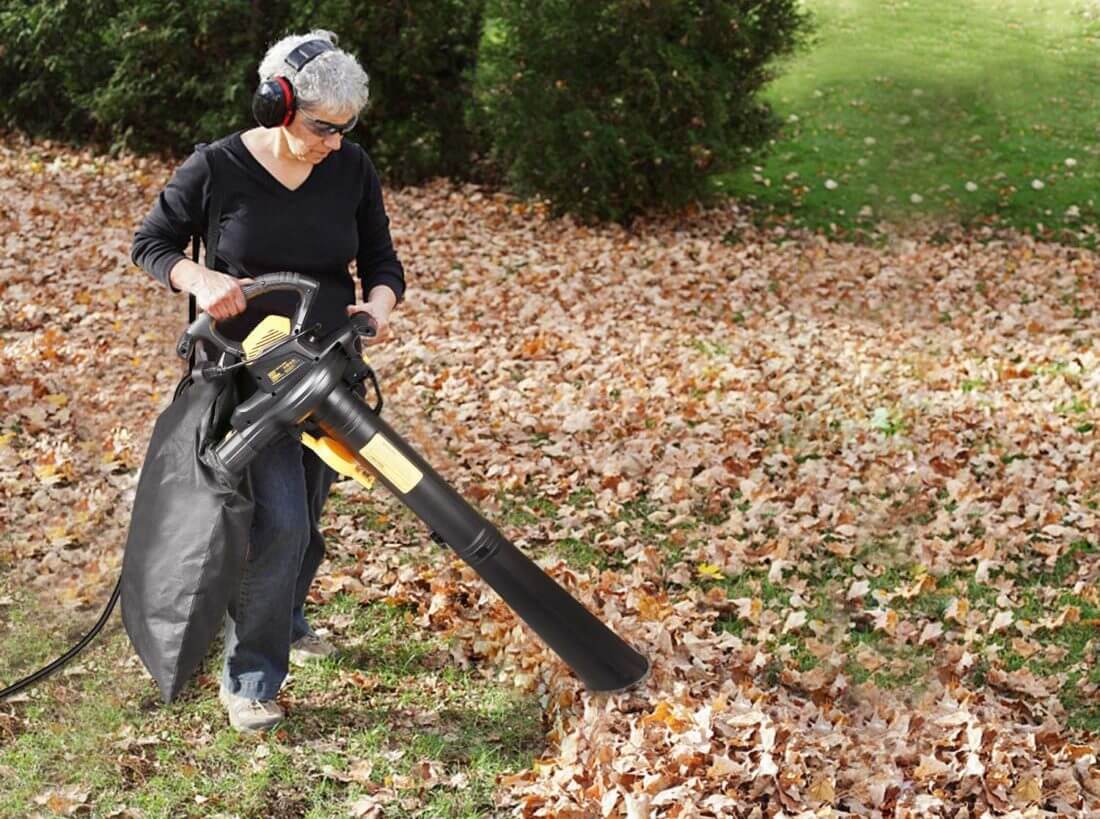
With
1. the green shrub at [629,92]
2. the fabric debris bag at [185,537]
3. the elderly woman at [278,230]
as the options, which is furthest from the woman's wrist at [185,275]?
the green shrub at [629,92]

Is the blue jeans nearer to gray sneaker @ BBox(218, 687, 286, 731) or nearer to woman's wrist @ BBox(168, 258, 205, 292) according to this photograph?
gray sneaker @ BBox(218, 687, 286, 731)

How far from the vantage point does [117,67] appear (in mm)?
12867

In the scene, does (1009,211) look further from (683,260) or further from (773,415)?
(773,415)

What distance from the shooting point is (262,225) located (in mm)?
3328

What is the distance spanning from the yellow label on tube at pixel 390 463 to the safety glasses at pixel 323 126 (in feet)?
2.72

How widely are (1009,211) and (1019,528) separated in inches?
314

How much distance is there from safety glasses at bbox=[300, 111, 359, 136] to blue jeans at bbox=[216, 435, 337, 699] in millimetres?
830

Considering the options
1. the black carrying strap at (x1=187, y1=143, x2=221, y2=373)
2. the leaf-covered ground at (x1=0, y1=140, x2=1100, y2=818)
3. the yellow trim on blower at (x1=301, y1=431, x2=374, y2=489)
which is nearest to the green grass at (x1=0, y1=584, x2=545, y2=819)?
the leaf-covered ground at (x1=0, y1=140, x2=1100, y2=818)

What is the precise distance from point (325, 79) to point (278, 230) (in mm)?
477

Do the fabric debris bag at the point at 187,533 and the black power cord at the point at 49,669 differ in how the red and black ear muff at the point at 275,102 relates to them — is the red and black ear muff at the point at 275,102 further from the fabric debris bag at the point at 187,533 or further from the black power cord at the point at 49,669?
the black power cord at the point at 49,669

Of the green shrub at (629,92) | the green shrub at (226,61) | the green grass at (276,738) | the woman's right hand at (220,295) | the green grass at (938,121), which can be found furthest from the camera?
the green grass at (938,121)

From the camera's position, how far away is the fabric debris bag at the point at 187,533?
10.5 feet

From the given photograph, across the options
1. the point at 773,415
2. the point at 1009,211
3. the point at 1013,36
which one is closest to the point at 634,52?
the point at 1009,211

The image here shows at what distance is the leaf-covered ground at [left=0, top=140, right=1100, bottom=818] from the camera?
3.54 metres
